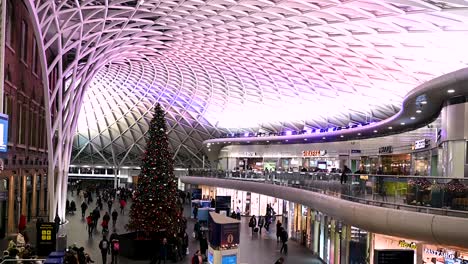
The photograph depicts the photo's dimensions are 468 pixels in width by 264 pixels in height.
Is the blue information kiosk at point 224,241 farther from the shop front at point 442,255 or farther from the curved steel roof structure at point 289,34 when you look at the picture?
the curved steel roof structure at point 289,34

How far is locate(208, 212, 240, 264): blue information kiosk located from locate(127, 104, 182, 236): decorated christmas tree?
8927 mm

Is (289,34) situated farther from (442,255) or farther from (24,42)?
(442,255)

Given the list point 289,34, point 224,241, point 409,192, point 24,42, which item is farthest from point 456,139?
point 24,42

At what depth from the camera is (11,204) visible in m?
29.9

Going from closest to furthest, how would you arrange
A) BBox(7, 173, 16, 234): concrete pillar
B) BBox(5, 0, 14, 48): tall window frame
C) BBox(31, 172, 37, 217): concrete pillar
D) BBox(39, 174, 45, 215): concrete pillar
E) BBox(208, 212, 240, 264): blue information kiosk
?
BBox(208, 212, 240, 264): blue information kiosk
BBox(5, 0, 14, 48): tall window frame
BBox(7, 173, 16, 234): concrete pillar
BBox(31, 172, 37, 217): concrete pillar
BBox(39, 174, 45, 215): concrete pillar

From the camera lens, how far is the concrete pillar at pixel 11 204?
29047 millimetres

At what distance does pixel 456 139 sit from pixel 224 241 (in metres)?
10.9

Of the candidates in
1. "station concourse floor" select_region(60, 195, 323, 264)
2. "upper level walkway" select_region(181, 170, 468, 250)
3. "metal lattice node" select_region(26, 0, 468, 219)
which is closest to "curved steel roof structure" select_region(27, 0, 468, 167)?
"metal lattice node" select_region(26, 0, 468, 219)

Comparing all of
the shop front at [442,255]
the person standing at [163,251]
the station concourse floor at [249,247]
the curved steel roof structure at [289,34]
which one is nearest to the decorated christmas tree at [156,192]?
the station concourse floor at [249,247]

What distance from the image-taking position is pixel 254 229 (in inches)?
1679

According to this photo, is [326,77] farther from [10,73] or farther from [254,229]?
[10,73]

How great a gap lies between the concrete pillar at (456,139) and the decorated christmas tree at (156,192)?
16018 millimetres

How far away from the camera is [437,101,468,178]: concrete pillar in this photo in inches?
867

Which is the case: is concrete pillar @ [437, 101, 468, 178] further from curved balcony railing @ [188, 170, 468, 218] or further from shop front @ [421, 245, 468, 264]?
curved balcony railing @ [188, 170, 468, 218]
